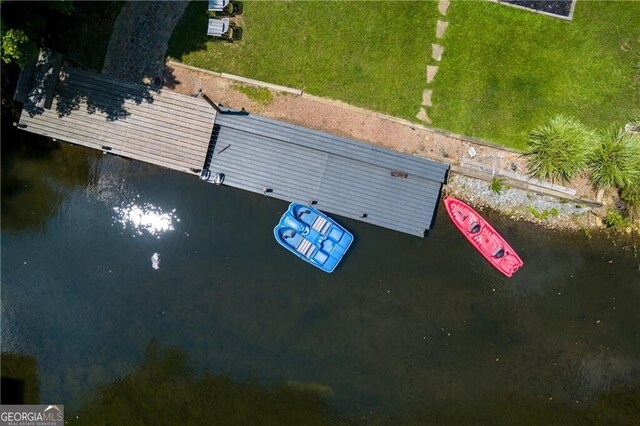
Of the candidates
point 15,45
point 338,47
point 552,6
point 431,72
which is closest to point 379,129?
point 431,72

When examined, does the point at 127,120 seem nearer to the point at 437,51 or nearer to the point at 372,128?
the point at 372,128

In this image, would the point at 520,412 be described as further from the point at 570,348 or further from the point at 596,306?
the point at 596,306

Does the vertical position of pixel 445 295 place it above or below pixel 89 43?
below

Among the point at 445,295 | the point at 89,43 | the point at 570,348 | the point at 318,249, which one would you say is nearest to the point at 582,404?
the point at 570,348

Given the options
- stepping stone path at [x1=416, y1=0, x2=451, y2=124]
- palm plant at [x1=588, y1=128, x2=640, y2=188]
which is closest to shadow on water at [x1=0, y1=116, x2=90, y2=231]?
stepping stone path at [x1=416, y1=0, x2=451, y2=124]

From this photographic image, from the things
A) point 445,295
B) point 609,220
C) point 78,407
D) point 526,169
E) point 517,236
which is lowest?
point 78,407

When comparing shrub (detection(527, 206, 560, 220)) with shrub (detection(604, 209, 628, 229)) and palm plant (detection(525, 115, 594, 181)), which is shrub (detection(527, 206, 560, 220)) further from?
shrub (detection(604, 209, 628, 229))

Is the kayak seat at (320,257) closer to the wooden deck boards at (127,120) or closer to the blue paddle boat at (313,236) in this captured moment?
the blue paddle boat at (313,236)
